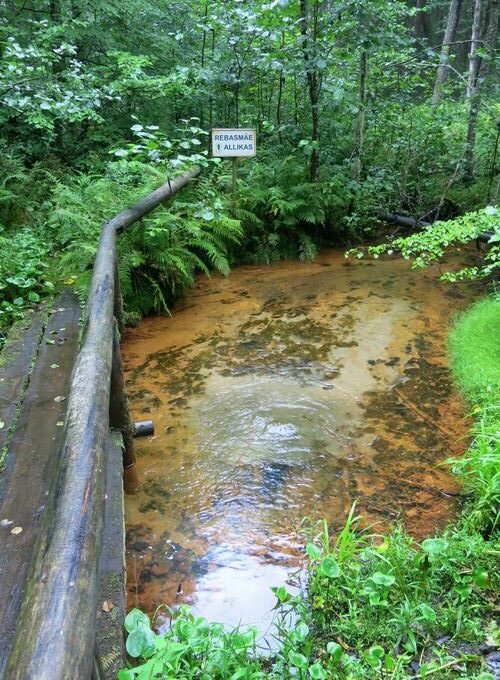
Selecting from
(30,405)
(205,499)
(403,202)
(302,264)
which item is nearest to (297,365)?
(205,499)

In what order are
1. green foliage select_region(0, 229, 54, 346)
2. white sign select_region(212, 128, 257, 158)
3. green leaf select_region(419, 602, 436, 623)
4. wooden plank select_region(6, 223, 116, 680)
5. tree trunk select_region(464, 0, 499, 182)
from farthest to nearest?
tree trunk select_region(464, 0, 499, 182) → white sign select_region(212, 128, 257, 158) → green foliage select_region(0, 229, 54, 346) → green leaf select_region(419, 602, 436, 623) → wooden plank select_region(6, 223, 116, 680)

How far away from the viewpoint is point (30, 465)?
9.15ft

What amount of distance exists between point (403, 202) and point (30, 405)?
804cm

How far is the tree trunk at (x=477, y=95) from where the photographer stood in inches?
332

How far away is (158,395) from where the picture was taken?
480cm

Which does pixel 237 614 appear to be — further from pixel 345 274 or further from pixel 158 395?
pixel 345 274

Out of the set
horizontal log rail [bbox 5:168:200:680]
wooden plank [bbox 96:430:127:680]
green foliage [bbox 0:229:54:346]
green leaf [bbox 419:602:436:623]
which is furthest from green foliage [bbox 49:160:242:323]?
green leaf [bbox 419:602:436:623]

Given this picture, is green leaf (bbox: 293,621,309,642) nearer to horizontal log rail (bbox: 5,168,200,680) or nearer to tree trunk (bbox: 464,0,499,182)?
horizontal log rail (bbox: 5,168,200,680)

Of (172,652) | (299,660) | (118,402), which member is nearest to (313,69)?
(118,402)

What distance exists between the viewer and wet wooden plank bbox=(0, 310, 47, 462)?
3275 mm

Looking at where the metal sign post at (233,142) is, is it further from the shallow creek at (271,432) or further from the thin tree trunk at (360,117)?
the shallow creek at (271,432)

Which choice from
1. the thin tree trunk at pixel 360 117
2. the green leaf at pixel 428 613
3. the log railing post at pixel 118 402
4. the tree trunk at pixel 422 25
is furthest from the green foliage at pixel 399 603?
the tree trunk at pixel 422 25

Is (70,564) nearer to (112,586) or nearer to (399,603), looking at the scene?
(112,586)

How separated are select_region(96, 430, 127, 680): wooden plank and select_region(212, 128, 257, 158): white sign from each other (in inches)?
248
